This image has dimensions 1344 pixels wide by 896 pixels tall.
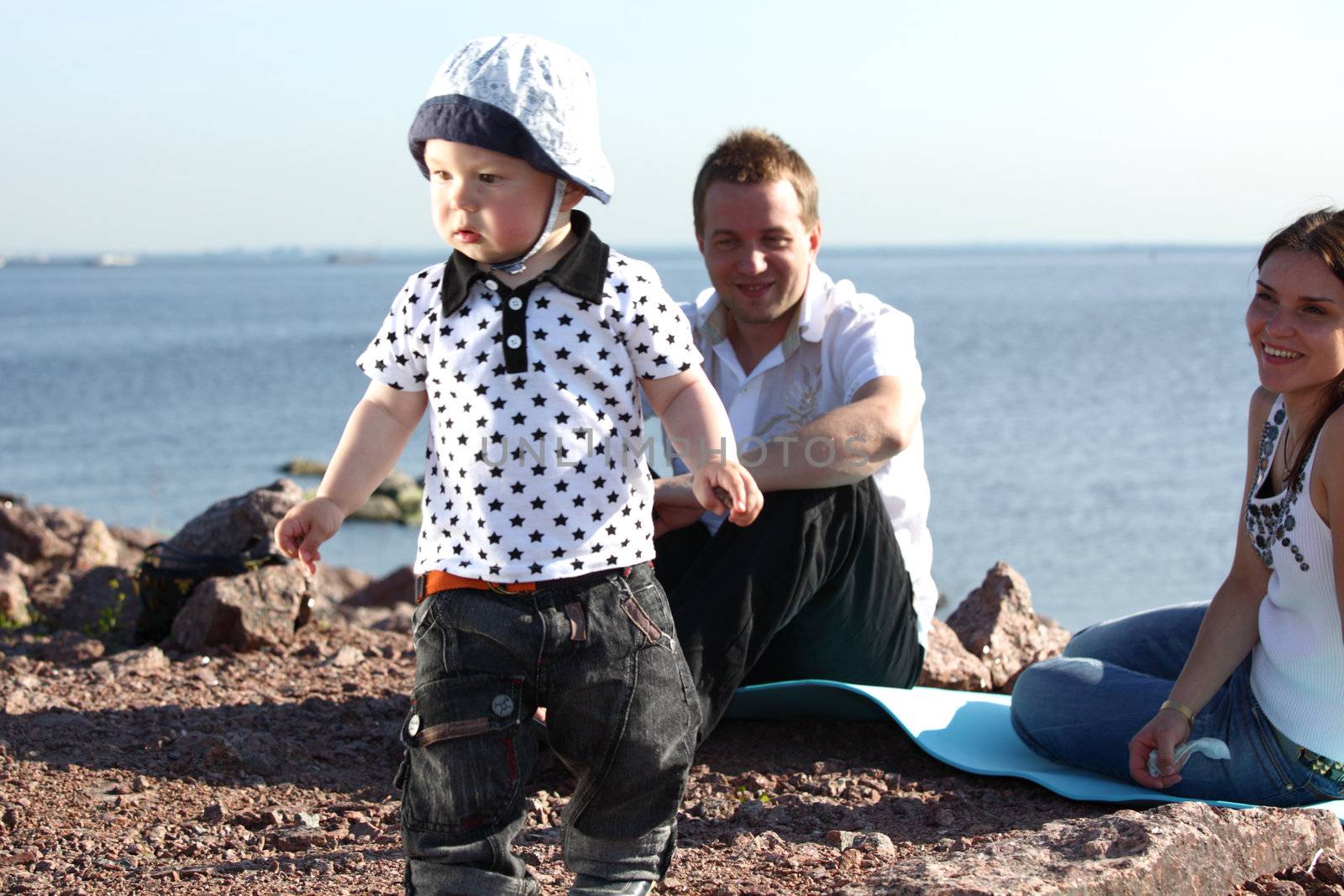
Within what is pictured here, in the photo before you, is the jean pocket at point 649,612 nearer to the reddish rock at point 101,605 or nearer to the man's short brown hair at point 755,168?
the man's short brown hair at point 755,168

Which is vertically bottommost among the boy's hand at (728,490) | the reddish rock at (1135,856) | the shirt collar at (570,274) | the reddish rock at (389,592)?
the reddish rock at (389,592)

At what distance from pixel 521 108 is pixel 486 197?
0.17 metres

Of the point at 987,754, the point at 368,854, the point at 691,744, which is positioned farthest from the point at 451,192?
the point at 987,754

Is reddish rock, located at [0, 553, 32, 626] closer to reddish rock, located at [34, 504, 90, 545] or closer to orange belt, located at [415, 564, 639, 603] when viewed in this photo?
reddish rock, located at [34, 504, 90, 545]

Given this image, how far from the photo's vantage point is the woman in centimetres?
354

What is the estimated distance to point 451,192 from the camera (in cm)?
280

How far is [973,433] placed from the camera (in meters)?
20.6

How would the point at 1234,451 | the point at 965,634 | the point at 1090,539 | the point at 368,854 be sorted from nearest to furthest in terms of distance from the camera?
the point at 368,854 < the point at 965,634 < the point at 1090,539 < the point at 1234,451

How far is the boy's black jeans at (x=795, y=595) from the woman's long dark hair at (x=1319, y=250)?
115 cm

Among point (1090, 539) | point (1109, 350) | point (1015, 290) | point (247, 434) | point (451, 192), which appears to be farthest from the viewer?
point (1015, 290)

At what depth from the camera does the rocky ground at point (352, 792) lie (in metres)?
3.01

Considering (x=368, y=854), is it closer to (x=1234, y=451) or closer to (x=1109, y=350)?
(x=1234, y=451)

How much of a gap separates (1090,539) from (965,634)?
782 cm

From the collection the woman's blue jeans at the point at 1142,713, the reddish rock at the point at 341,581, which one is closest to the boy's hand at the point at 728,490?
the woman's blue jeans at the point at 1142,713
